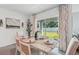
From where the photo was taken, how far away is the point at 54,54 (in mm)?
1522

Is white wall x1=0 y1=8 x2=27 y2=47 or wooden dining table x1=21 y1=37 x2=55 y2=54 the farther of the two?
wooden dining table x1=21 y1=37 x2=55 y2=54

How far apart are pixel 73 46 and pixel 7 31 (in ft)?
3.30

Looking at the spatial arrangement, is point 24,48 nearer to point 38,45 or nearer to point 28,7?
point 38,45

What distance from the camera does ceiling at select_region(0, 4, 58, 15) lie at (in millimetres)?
1463

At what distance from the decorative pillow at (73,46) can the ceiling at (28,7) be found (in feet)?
1.93

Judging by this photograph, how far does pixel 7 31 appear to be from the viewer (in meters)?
1.49

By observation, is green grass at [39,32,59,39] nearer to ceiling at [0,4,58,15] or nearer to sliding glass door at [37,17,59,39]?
sliding glass door at [37,17,59,39]

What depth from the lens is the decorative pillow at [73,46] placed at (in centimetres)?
146

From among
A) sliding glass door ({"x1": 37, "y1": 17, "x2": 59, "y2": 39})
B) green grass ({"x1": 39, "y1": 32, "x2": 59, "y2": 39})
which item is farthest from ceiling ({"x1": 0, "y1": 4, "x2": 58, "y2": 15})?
green grass ({"x1": 39, "y1": 32, "x2": 59, "y2": 39})

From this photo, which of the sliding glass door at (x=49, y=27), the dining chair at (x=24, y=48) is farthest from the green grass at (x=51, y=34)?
the dining chair at (x=24, y=48)

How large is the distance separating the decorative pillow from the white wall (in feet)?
2.60

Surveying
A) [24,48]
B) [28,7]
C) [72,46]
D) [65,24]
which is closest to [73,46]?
[72,46]
